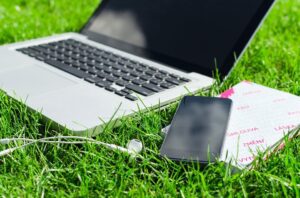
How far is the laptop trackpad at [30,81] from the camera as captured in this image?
1.63 m

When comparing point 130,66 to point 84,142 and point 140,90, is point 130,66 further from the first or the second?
point 84,142

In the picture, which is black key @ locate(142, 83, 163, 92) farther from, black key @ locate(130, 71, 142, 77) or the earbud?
the earbud

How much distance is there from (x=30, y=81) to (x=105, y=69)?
259 millimetres

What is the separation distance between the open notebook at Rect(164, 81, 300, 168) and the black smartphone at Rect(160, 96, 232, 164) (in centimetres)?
3

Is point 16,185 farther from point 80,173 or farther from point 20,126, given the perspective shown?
point 20,126

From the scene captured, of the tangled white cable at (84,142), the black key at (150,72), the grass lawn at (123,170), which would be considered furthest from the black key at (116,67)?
the tangled white cable at (84,142)

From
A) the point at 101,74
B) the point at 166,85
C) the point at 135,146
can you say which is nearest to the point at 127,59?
the point at 101,74

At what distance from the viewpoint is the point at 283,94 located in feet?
5.54

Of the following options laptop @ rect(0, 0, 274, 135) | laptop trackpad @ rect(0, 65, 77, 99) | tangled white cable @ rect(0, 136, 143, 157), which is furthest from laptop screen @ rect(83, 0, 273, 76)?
tangled white cable @ rect(0, 136, 143, 157)

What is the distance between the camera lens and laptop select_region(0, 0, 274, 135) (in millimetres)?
1557

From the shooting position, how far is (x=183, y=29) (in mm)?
1949

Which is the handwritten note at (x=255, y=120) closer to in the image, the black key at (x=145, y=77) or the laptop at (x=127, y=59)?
the laptop at (x=127, y=59)

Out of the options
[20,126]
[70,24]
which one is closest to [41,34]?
[70,24]

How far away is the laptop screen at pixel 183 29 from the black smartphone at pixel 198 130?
0.94 feet
